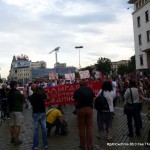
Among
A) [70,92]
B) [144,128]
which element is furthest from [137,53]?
[144,128]

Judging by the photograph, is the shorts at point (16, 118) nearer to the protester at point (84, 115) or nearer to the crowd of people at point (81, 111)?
the crowd of people at point (81, 111)

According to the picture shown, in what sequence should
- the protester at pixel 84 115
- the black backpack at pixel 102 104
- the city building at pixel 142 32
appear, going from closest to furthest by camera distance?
the protester at pixel 84 115
the black backpack at pixel 102 104
the city building at pixel 142 32

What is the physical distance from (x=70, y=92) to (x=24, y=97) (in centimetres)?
796

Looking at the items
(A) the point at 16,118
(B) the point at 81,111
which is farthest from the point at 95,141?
(A) the point at 16,118

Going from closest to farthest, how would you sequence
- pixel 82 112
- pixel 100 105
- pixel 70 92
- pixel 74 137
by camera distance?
pixel 82 112, pixel 100 105, pixel 74 137, pixel 70 92

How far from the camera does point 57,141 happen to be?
11.8m

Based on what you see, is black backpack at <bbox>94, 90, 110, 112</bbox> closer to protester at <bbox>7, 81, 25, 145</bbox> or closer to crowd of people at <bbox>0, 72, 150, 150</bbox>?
crowd of people at <bbox>0, 72, 150, 150</bbox>

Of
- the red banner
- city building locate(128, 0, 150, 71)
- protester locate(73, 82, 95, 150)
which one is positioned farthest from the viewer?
city building locate(128, 0, 150, 71)

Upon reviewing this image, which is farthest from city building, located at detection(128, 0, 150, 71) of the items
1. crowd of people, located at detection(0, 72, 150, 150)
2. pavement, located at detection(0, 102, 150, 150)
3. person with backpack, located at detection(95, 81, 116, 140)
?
person with backpack, located at detection(95, 81, 116, 140)

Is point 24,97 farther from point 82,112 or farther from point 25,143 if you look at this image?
point 82,112

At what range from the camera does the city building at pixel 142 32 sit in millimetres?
54500

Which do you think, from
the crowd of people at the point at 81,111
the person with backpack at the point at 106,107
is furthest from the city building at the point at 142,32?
the person with backpack at the point at 106,107

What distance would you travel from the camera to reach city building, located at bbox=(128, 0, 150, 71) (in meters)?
54.5

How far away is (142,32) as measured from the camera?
2208 inches
